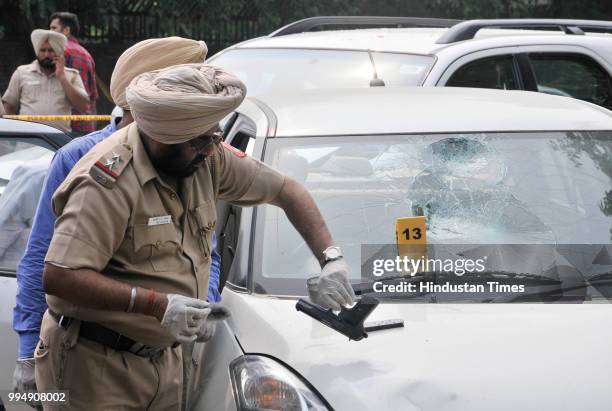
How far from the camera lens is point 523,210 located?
3.66 metres

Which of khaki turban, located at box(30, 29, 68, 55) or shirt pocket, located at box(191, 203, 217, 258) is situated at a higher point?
shirt pocket, located at box(191, 203, 217, 258)

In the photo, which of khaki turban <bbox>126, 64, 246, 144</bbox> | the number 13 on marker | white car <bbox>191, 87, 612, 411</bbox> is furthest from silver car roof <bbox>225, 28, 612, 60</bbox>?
khaki turban <bbox>126, 64, 246, 144</bbox>

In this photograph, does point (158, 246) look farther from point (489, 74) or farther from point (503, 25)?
point (503, 25)

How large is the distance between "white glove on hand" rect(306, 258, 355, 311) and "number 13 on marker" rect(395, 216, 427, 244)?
0.40 m

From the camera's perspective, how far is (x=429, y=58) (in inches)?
241

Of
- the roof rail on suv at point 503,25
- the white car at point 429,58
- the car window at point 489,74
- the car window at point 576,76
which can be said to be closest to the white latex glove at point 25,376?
the white car at point 429,58

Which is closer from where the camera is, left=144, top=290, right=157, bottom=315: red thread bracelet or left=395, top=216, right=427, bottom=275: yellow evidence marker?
left=144, top=290, right=157, bottom=315: red thread bracelet

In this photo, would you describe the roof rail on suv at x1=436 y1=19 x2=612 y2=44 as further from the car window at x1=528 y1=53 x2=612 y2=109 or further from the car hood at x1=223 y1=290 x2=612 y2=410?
the car hood at x1=223 y1=290 x2=612 y2=410

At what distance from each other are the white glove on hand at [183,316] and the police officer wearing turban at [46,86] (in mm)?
7281

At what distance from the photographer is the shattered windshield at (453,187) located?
358 cm

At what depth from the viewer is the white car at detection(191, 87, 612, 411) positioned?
2.79 metres

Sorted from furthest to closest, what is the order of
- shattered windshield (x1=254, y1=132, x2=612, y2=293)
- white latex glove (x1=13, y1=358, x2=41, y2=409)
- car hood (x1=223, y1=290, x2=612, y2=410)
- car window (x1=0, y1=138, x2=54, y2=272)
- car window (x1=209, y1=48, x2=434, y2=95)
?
car window (x1=209, y1=48, x2=434, y2=95) → car window (x1=0, y1=138, x2=54, y2=272) → shattered windshield (x1=254, y1=132, x2=612, y2=293) → white latex glove (x1=13, y1=358, x2=41, y2=409) → car hood (x1=223, y1=290, x2=612, y2=410)

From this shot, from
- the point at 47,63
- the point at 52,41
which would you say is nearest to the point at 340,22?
the point at 52,41

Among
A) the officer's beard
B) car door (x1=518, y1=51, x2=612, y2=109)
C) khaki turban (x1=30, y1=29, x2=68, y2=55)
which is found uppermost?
car door (x1=518, y1=51, x2=612, y2=109)
